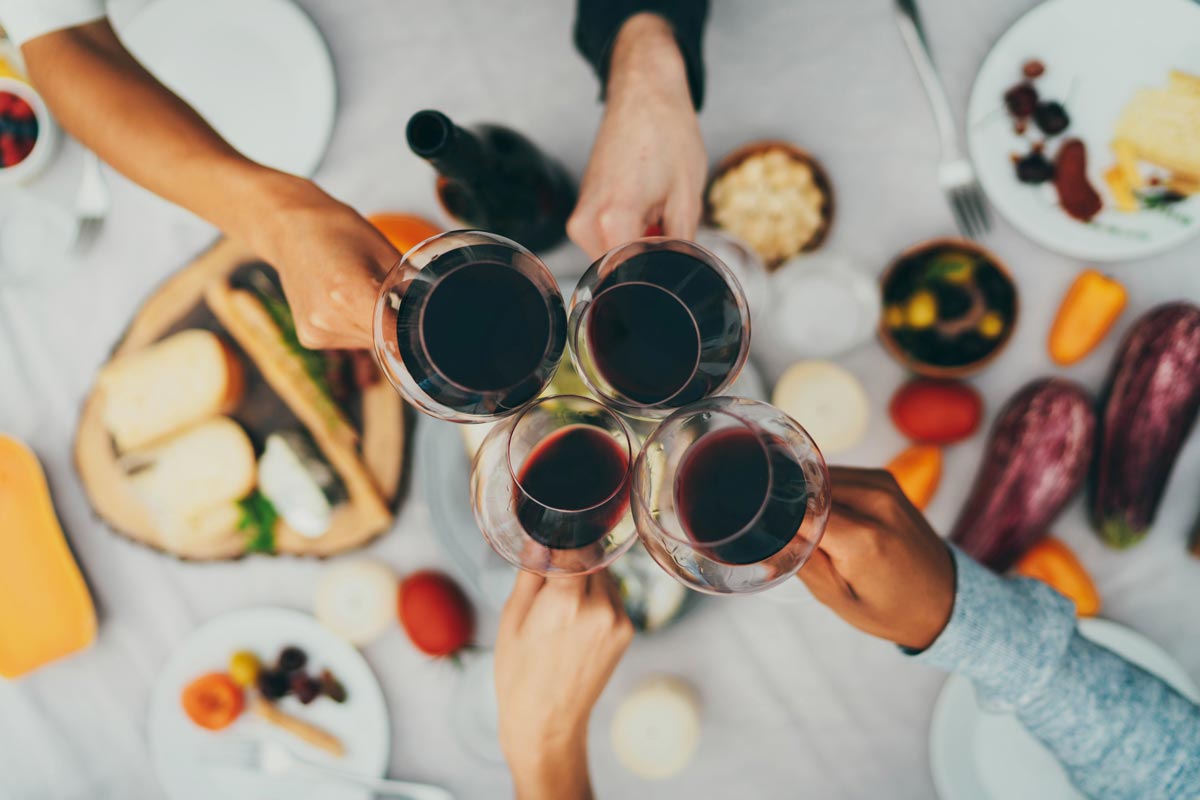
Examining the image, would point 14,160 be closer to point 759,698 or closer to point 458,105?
point 458,105

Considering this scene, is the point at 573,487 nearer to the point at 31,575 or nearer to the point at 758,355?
the point at 758,355

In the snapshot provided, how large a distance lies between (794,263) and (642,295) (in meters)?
0.35

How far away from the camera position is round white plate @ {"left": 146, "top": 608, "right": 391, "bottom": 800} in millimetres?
847

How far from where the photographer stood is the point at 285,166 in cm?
81

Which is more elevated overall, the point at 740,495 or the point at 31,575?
the point at 740,495

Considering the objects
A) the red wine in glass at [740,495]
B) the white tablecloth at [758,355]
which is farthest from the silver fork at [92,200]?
the red wine in glass at [740,495]

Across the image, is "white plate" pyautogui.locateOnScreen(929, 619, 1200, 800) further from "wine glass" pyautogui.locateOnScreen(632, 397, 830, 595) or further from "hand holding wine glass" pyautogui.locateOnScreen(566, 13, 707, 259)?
"hand holding wine glass" pyautogui.locateOnScreen(566, 13, 707, 259)

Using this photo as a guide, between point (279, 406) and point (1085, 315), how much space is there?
91 cm

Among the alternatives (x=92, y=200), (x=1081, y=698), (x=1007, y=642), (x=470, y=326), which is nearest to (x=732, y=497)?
(x=470, y=326)

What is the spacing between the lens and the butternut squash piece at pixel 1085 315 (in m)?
0.73

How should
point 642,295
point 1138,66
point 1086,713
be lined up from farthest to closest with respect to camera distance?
point 1138,66 → point 1086,713 → point 642,295

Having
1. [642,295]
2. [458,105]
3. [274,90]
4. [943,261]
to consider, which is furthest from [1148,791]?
[274,90]

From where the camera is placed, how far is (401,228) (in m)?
0.79

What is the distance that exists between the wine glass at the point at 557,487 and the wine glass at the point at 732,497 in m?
0.03
